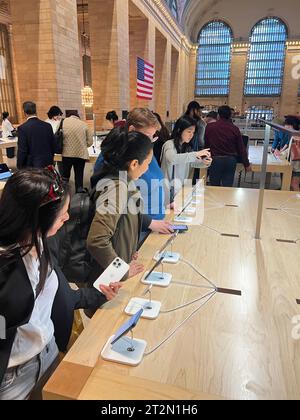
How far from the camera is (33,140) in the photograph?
15.3 feet

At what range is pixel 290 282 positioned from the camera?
1.58 meters

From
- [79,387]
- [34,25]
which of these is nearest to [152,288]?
[79,387]

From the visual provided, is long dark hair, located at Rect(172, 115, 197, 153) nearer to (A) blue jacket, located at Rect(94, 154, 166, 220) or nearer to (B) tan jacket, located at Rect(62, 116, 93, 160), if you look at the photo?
(A) blue jacket, located at Rect(94, 154, 166, 220)

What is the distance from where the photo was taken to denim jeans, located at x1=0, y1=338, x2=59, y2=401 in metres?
1.09

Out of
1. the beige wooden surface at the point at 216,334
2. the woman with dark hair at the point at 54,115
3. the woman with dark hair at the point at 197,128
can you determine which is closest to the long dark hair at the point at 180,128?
the beige wooden surface at the point at 216,334

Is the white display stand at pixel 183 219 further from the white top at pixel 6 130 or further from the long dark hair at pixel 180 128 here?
the white top at pixel 6 130

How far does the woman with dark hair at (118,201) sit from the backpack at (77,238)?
0.26 feet

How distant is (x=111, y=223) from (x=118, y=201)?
0.11 m

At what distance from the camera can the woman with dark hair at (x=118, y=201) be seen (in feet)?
4.87

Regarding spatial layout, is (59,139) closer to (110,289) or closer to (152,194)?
(152,194)

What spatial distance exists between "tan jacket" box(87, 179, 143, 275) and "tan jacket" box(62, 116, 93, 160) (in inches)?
152

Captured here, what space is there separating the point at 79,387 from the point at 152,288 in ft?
1.95

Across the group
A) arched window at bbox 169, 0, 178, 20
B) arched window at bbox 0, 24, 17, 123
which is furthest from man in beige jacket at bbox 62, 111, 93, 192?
arched window at bbox 169, 0, 178, 20

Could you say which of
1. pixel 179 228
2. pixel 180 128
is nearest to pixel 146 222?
pixel 179 228
